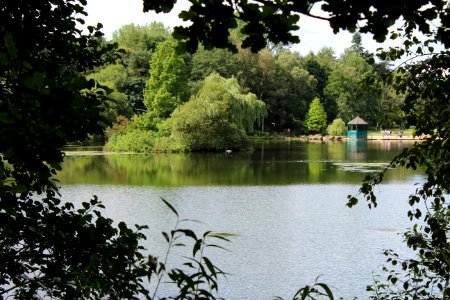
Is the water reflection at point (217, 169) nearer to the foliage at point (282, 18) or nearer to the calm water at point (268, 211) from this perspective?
the calm water at point (268, 211)

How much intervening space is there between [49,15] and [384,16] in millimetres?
2050

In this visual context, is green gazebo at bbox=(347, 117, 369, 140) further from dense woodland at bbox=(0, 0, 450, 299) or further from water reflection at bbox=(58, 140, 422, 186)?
dense woodland at bbox=(0, 0, 450, 299)

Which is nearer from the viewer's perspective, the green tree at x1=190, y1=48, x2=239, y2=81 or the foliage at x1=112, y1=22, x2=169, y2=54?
the green tree at x1=190, y1=48, x2=239, y2=81

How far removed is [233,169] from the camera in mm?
21344

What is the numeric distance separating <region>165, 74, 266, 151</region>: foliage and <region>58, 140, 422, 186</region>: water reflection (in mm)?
1372

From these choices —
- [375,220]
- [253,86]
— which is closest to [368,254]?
[375,220]

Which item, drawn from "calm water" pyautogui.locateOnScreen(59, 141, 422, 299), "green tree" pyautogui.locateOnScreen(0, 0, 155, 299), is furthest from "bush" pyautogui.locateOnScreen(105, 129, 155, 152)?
"green tree" pyautogui.locateOnScreen(0, 0, 155, 299)

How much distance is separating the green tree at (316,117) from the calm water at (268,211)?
21495 mm

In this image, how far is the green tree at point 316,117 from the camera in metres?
45.8

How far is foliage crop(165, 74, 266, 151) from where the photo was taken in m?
29.1

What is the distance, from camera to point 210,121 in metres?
28.9

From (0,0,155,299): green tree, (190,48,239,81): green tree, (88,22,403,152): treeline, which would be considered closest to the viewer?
(0,0,155,299): green tree

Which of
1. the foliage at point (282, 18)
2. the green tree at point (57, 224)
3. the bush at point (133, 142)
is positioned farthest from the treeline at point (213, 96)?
the foliage at point (282, 18)

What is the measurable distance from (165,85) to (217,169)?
1323cm
